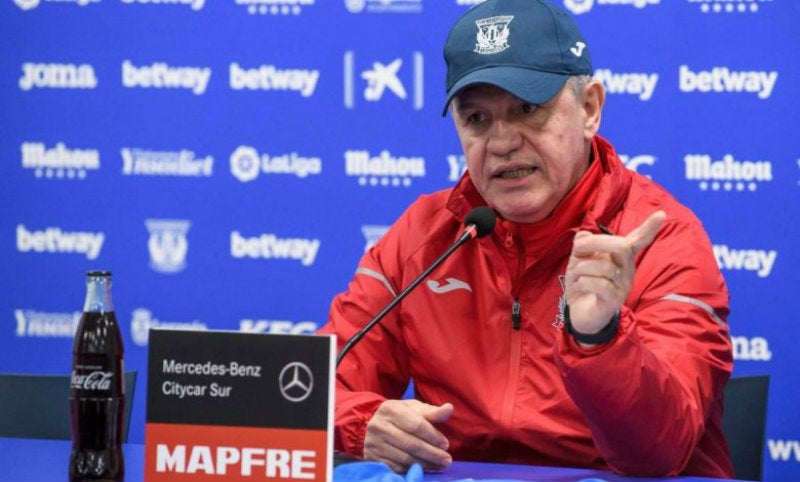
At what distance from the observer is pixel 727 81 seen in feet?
10.7

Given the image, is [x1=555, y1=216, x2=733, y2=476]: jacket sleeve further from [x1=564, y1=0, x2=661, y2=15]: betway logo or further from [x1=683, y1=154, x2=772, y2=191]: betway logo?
[x1=564, y1=0, x2=661, y2=15]: betway logo

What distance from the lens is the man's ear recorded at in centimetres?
213

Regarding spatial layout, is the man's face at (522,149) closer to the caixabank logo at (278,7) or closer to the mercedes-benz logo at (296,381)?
the mercedes-benz logo at (296,381)

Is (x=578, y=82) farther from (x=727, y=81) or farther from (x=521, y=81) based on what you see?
(x=727, y=81)

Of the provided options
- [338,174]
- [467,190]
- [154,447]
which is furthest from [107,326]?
[338,174]

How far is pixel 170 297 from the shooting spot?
366 centimetres

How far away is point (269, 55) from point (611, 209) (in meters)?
1.78

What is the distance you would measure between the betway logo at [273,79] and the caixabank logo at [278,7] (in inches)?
6.5

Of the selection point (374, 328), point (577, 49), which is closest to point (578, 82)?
point (577, 49)

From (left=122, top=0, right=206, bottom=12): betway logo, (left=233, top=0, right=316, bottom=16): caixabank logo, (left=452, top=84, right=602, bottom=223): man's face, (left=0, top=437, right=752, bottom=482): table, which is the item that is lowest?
(left=0, top=437, right=752, bottom=482): table

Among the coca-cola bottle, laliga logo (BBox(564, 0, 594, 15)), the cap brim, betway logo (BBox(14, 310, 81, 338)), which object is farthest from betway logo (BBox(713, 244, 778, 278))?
the coca-cola bottle

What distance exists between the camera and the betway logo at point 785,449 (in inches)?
128

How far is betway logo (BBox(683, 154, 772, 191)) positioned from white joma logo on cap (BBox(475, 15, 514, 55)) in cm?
139

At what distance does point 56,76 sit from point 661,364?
260 centimetres
